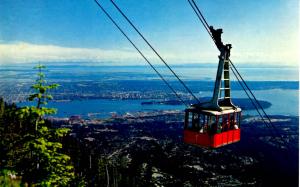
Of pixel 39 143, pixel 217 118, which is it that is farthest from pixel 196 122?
pixel 39 143

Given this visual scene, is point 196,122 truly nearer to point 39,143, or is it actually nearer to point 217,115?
point 217,115

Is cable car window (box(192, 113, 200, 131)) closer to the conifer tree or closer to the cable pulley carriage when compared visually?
the cable pulley carriage

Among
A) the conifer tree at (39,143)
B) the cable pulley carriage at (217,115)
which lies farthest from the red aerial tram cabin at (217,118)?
the conifer tree at (39,143)

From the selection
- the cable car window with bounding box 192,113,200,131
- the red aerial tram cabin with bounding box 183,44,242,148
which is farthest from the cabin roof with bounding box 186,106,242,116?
the cable car window with bounding box 192,113,200,131

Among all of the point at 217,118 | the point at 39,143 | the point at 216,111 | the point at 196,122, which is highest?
the point at 216,111

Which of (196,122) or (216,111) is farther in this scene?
(196,122)

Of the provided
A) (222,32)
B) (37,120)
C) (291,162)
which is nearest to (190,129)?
(222,32)

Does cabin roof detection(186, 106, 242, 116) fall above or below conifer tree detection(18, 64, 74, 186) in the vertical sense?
above

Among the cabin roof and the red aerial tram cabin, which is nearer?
the red aerial tram cabin
